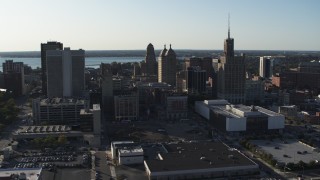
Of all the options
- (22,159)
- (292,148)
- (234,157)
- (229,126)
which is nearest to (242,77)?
(229,126)

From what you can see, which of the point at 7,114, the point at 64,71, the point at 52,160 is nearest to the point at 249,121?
the point at 52,160

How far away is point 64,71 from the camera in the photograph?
5391 centimetres

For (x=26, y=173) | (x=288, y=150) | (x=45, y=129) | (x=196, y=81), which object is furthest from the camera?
(x=196, y=81)

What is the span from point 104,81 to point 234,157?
25.6m

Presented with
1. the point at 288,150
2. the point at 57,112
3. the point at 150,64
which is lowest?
the point at 288,150

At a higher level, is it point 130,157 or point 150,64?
point 150,64

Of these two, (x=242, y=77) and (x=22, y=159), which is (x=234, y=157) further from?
(x=242, y=77)

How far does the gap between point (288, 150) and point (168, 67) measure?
131 feet

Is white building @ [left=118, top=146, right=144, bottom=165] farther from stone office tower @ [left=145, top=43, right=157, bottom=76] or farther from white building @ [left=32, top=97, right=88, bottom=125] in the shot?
stone office tower @ [left=145, top=43, right=157, bottom=76]

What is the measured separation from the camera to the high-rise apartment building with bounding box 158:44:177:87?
234ft

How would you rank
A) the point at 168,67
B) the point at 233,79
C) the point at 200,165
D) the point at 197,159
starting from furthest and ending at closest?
the point at 168,67
the point at 233,79
the point at 197,159
the point at 200,165

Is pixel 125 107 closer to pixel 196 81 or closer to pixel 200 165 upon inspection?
pixel 196 81

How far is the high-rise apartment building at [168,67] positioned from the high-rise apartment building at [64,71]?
2023 centimetres

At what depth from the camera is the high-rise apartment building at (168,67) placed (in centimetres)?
7144
